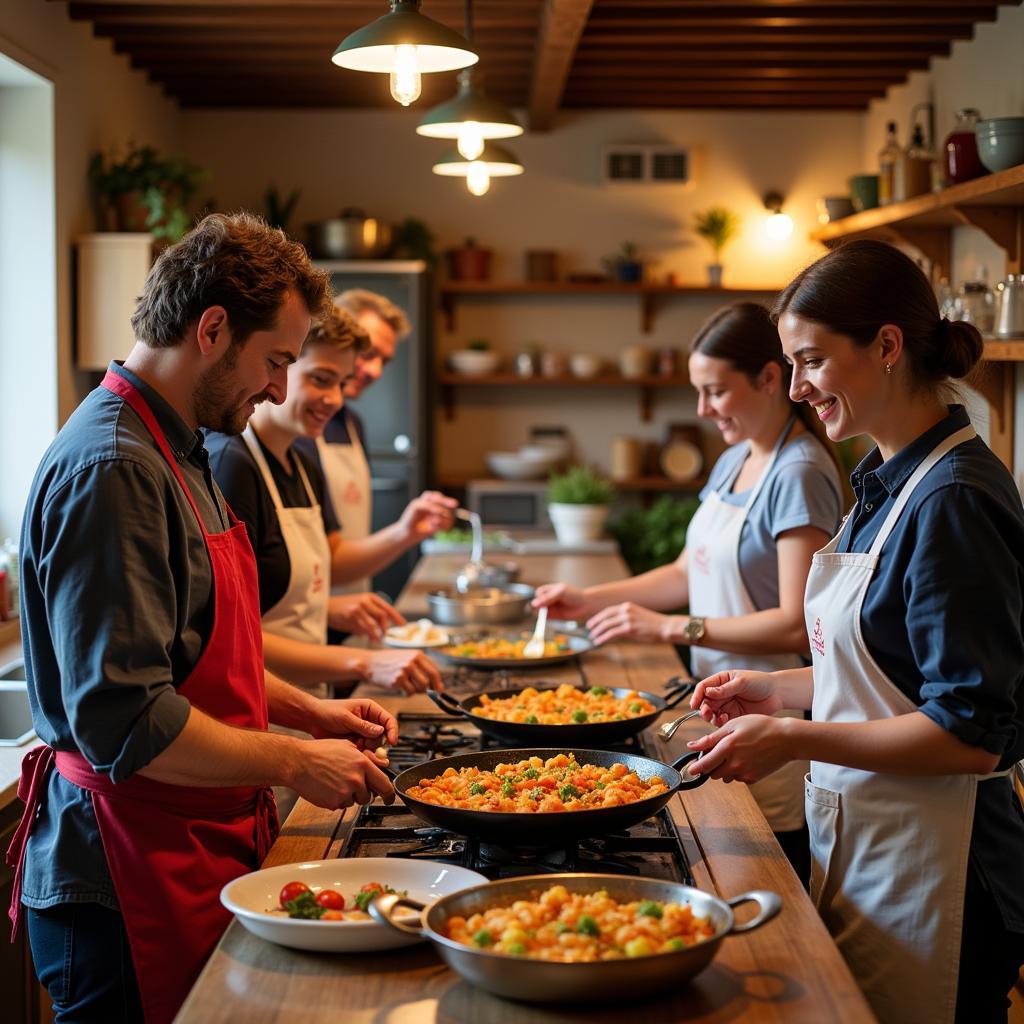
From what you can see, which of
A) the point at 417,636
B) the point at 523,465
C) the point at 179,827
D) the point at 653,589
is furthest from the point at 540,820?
the point at 523,465

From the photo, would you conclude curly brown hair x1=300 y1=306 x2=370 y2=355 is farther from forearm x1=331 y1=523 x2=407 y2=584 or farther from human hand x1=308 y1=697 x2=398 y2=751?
human hand x1=308 y1=697 x2=398 y2=751

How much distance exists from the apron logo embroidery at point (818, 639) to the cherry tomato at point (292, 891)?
0.85 meters

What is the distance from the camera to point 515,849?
185 centimetres

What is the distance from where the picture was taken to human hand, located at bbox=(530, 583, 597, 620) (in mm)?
3391

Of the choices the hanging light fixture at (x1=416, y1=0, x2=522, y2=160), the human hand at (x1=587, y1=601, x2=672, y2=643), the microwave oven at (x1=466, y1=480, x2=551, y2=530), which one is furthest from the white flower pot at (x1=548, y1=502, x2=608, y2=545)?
the human hand at (x1=587, y1=601, x2=672, y2=643)

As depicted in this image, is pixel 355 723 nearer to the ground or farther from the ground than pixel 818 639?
nearer to the ground

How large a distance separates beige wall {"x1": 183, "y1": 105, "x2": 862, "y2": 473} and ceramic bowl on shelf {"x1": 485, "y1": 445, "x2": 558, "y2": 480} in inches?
38.9

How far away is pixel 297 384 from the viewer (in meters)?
3.04

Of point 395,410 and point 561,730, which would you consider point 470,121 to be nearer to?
point 561,730

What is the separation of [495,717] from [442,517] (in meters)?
1.51

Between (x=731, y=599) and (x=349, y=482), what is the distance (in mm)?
1827

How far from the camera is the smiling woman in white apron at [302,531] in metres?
2.72

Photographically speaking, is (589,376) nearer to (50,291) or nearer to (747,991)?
(50,291)

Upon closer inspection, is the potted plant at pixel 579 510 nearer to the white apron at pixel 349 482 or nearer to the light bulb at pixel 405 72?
the white apron at pixel 349 482
